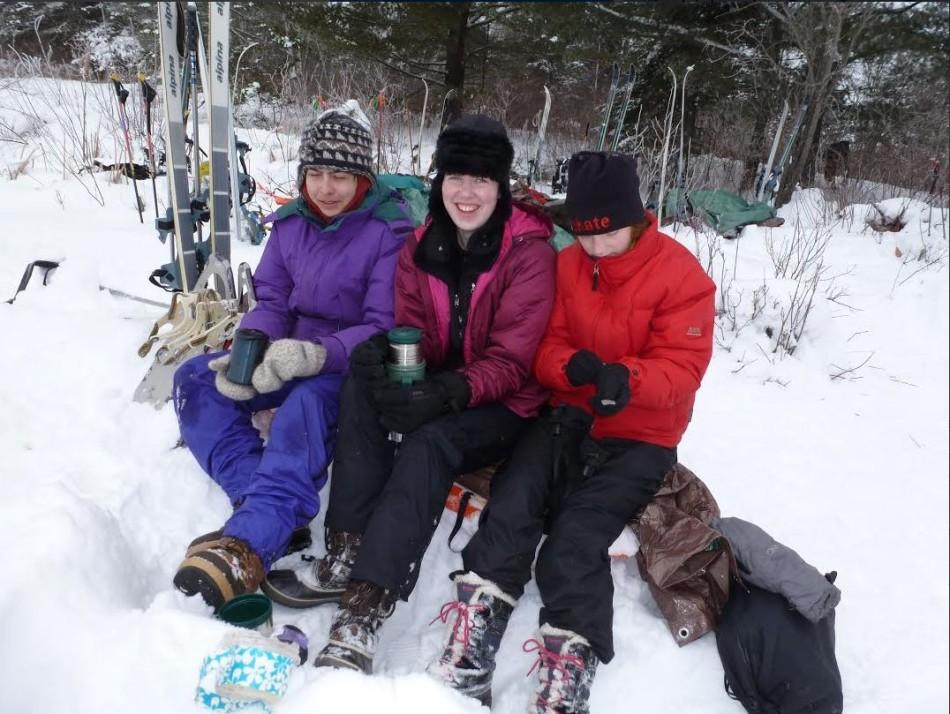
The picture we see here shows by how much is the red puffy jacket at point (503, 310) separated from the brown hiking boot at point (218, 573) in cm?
80

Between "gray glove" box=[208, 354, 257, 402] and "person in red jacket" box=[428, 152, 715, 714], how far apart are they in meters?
0.88

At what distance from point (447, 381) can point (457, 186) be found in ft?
2.18

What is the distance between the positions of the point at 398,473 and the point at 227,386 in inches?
26.4

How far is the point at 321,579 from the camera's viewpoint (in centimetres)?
179

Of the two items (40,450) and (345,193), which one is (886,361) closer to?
(345,193)

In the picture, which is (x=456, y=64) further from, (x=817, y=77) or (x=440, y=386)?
(x=440, y=386)

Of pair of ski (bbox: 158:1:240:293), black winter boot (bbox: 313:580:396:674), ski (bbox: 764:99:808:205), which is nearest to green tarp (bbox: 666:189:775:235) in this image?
ski (bbox: 764:99:808:205)

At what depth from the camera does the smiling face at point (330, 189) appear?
2.19 m

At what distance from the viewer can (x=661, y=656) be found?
1738 mm

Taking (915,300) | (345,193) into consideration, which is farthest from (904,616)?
(915,300)

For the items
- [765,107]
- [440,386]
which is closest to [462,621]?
[440,386]

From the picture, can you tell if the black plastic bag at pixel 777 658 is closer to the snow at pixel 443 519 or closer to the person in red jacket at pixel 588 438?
the snow at pixel 443 519

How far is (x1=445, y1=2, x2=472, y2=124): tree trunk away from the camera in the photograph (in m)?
7.99

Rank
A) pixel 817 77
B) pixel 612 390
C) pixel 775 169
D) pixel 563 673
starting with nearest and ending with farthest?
1. pixel 563 673
2. pixel 612 390
3. pixel 775 169
4. pixel 817 77
